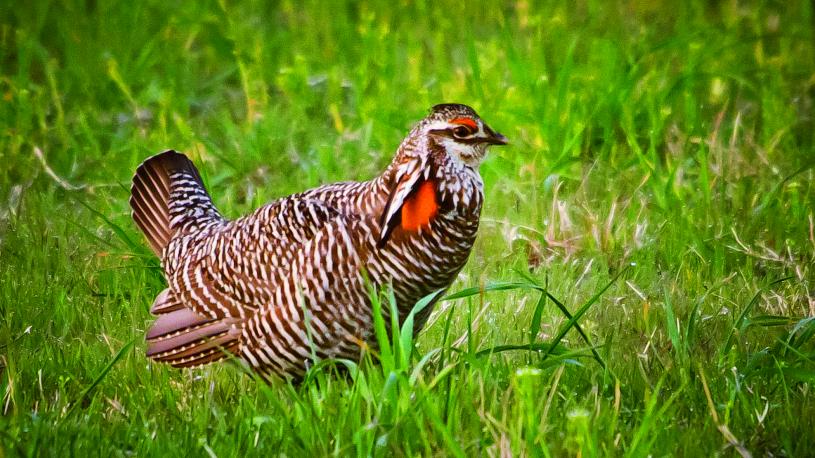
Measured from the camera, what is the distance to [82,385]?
12.3 feet

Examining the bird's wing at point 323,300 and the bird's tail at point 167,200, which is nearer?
the bird's wing at point 323,300

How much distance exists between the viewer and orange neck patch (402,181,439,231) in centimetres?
346

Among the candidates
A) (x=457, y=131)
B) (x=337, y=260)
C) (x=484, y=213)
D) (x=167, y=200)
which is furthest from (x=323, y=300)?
(x=484, y=213)

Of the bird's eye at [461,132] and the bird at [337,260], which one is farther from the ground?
the bird's eye at [461,132]

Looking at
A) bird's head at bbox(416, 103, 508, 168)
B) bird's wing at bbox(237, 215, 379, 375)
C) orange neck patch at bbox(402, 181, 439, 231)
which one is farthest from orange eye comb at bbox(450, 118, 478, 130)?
bird's wing at bbox(237, 215, 379, 375)

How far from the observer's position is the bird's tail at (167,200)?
14.5ft

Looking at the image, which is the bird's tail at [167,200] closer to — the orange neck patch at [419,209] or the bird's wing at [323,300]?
the bird's wing at [323,300]

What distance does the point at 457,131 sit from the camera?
3.54m

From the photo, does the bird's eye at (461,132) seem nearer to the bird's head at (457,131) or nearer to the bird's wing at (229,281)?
the bird's head at (457,131)

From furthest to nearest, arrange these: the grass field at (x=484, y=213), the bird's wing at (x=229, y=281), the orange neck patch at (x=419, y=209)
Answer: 1. the bird's wing at (x=229, y=281)
2. the orange neck patch at (x=419, y=209)
3. the grass field at (x=484, y=213)

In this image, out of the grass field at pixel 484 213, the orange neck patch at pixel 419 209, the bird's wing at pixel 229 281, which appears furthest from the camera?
the bird's wing at pixel 229 281

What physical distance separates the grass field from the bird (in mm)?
126

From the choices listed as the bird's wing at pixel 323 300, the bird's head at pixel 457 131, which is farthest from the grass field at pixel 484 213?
the bird's head at pixel 457 131

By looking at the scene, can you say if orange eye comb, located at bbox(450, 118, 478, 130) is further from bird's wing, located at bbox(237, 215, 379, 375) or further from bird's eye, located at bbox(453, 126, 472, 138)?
bird's wing, located at bbox(237, 215, 379, 375)
